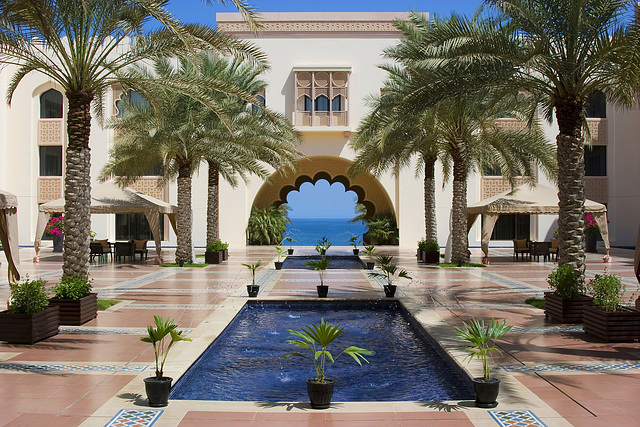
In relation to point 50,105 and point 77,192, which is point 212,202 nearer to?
point 77,192

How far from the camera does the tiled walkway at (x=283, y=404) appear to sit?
4902 mm

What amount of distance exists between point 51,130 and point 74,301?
78.0ft

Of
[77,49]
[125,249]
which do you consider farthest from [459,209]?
[77,49]

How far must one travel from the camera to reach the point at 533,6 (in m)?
10.1

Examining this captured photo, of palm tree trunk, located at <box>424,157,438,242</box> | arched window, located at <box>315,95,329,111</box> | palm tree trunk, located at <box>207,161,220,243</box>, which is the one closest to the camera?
palm tree trunk, located at <box>424,157,438,242</box>

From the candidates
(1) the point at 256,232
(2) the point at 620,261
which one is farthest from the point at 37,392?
(1) the point at 256,232

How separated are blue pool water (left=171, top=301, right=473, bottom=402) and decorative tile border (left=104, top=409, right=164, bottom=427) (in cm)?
71

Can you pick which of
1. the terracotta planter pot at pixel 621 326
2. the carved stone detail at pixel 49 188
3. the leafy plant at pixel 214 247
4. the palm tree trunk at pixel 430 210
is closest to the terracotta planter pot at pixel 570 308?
the terracotta planter pot at pixel 621 326

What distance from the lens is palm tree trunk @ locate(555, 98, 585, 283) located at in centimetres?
1020

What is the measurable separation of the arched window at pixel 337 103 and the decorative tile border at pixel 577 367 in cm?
2330

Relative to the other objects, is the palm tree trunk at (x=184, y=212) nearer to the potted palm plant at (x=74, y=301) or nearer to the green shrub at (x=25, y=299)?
the potted palm plant at (x=74, y=301)

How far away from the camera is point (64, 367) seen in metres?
6.50

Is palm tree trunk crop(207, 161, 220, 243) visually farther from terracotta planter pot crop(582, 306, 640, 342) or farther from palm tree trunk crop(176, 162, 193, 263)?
terracotta planter pot crop(582, 306, 640, 342)

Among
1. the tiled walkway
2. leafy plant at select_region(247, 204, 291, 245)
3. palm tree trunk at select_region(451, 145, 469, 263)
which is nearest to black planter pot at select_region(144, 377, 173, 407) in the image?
the tiled walkway
